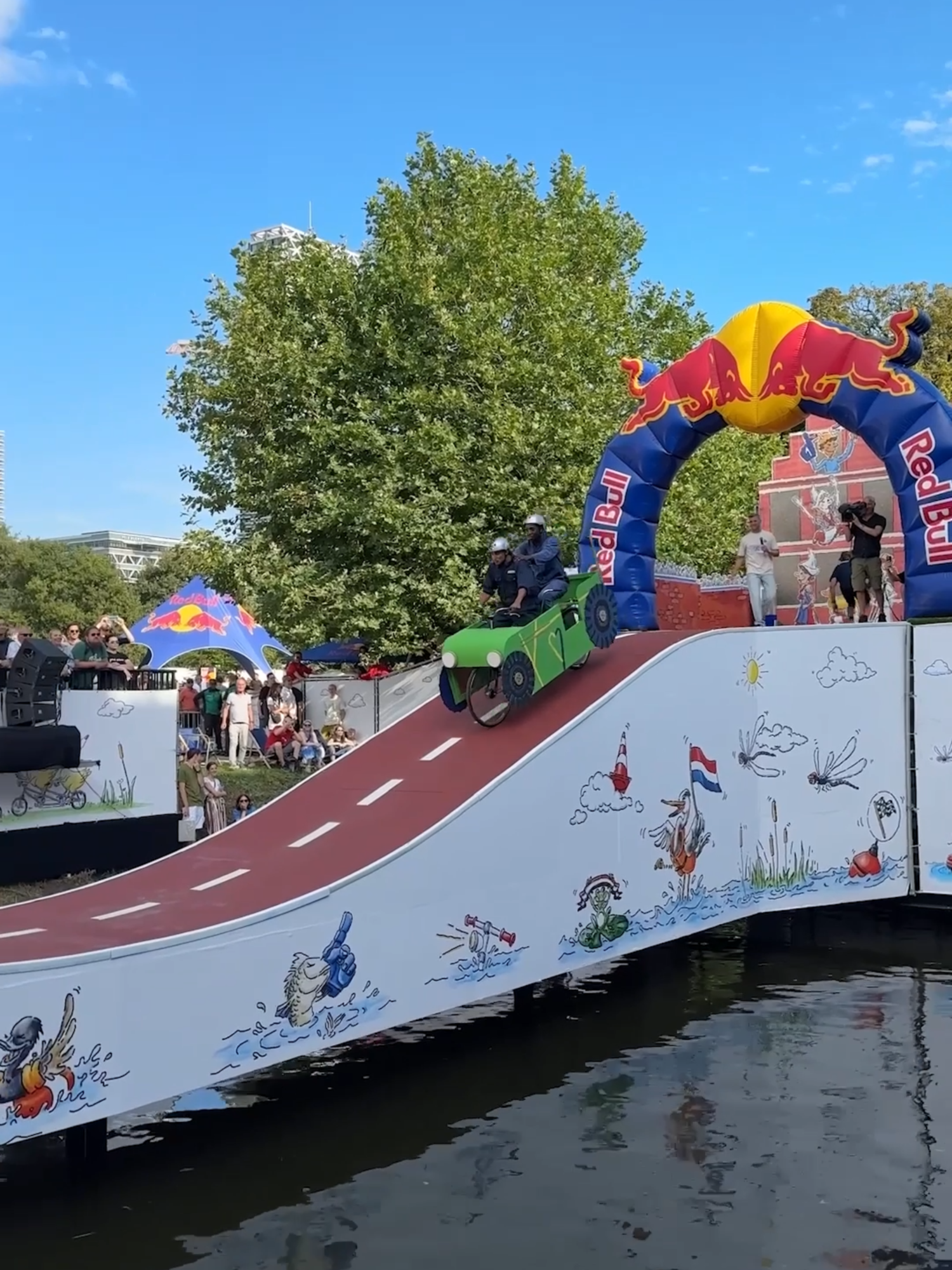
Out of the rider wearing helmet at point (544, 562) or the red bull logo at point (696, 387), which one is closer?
the rider wearing helmet at point (544, 562)

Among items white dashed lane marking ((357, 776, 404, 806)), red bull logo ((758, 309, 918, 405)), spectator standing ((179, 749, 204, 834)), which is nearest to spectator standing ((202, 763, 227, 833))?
spectator standing ((179, 749, 204, 834))

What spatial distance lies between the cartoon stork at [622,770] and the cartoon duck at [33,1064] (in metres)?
5.47

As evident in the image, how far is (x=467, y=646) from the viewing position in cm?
1173

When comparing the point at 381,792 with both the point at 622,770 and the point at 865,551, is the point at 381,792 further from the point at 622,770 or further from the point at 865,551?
the point at 865,551

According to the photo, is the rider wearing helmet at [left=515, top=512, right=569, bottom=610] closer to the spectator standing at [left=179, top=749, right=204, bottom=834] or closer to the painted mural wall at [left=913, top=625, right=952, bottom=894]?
the painted mural wall at [left=913, top=625, right=952, bottom=894]

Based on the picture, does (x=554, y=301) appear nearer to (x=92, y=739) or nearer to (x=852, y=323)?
(x=92, y=739)

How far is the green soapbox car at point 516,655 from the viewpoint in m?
11.5

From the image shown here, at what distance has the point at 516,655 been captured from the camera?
11.5m

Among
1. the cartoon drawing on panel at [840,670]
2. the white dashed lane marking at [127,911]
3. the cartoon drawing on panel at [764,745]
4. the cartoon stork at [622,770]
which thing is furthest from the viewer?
the cartoon drawing on panel at [840,670]

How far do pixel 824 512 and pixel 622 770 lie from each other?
7.68 m

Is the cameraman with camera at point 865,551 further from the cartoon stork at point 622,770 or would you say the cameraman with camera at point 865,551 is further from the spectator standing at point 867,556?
the cartoon stork at point 622,770

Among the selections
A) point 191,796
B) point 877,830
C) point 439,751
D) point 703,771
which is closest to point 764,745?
point 703,771

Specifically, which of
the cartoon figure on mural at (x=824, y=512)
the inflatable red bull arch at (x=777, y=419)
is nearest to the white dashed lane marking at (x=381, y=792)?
the inflatable red bull arch at (x=777, y=419)

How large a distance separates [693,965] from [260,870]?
5.38 m
